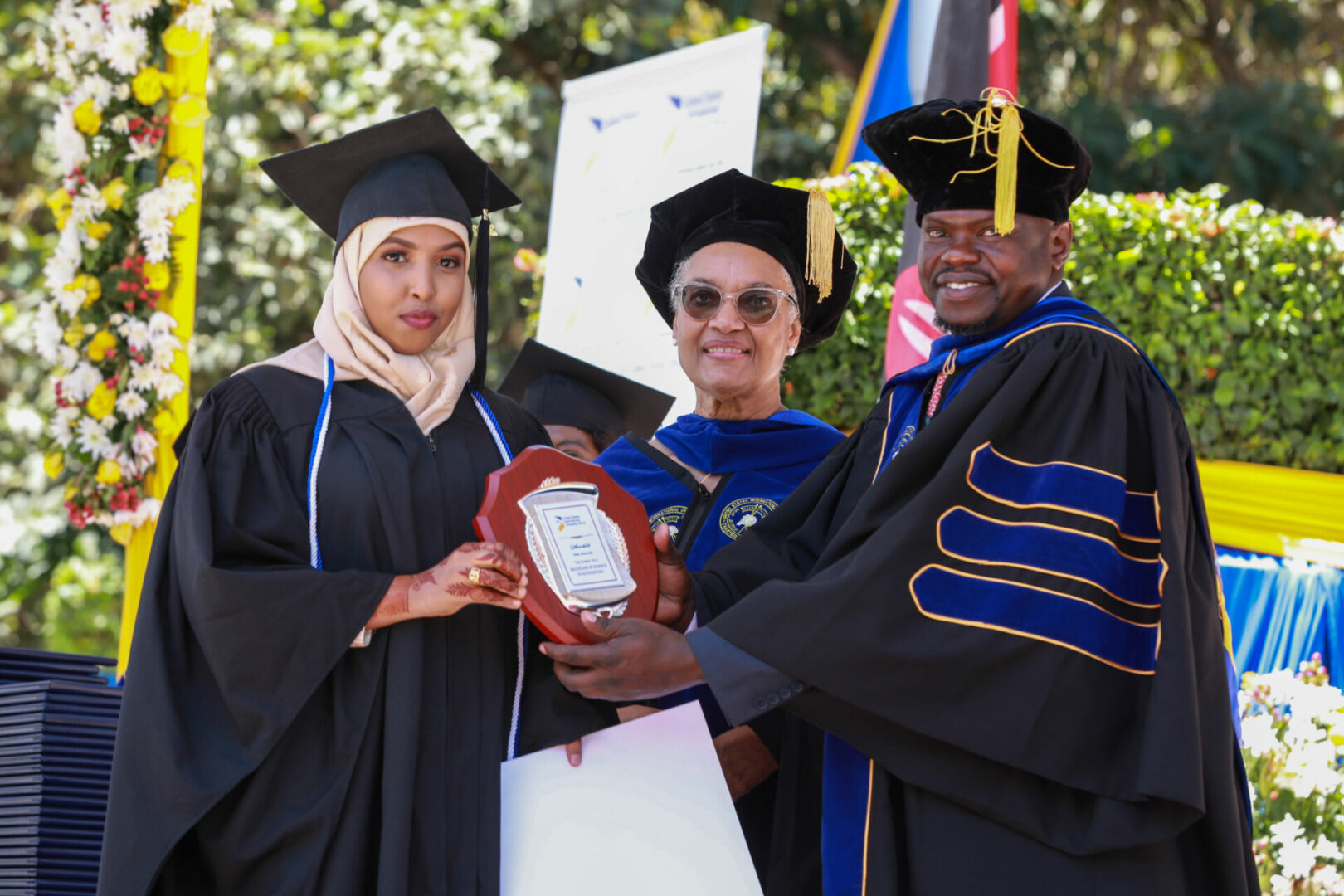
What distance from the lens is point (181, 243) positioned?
16.6ft

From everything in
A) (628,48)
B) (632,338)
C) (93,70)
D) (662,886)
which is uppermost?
(628,48)

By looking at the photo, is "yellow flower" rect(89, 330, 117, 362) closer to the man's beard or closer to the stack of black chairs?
the stack of black chairs

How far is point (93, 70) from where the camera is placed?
513cm

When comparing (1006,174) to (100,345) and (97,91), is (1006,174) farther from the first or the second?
(97,91)

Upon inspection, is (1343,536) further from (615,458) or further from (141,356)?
(141,356)

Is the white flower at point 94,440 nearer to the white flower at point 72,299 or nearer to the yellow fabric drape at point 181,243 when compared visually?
the yellow fabric drape at point 181,243

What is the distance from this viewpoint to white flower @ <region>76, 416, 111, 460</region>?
492cm

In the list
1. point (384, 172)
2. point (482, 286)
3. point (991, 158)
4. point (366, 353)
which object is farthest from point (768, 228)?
point (366, 353)

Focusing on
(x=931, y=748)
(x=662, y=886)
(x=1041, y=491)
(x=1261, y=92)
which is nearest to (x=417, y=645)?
(x=662, y=886)

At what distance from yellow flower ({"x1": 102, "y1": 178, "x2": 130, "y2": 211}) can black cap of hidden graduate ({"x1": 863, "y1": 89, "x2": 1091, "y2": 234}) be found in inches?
124

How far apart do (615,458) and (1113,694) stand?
1.78m

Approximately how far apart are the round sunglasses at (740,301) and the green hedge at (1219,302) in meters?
2.23

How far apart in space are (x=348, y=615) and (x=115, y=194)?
3.13 meters

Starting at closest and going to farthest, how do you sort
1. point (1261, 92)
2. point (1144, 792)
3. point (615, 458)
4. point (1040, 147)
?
point (1144, 792) < point (1040, 147) < point (615, 458) < point (1261, 92)
